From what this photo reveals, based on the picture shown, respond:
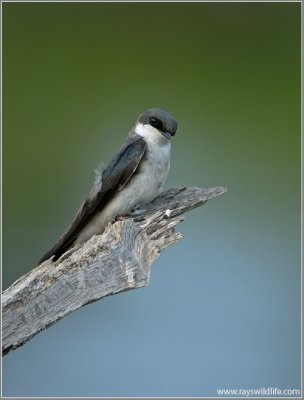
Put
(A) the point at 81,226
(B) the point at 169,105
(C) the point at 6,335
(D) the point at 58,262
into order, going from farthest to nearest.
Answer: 1. (B) the point at 169,105
2. (A) the point at 81,226
3. (D) the point at 58,262
4. (C) the point at 6,335

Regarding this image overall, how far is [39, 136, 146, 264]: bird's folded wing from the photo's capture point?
2229mm

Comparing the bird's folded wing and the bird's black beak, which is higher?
the bird's black beak

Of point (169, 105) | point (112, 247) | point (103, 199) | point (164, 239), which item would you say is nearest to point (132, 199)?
point (103, 199)

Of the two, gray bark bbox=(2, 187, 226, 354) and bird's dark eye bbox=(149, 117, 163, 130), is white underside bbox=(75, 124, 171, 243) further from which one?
gray bark bbox=(2, 187, 226, 354)

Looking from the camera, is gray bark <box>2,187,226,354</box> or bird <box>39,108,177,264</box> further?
bird <box>39,108,177,264</box>

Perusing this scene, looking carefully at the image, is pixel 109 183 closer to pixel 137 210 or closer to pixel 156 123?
pixel 137 210

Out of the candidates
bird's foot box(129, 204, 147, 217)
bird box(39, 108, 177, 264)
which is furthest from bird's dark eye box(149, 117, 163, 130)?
bird's foot box(129, 204, 147, 217)

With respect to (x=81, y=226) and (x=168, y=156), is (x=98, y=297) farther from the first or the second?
(x=168, y=156)

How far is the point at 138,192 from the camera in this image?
7.34ft

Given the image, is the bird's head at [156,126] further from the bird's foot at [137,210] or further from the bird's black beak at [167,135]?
the bird's foot at [137,210]

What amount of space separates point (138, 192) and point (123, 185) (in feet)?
0.17

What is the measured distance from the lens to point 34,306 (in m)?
1.63

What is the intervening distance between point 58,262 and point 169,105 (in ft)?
7.47

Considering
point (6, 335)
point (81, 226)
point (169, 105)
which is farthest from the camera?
point (169, 105)
